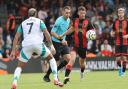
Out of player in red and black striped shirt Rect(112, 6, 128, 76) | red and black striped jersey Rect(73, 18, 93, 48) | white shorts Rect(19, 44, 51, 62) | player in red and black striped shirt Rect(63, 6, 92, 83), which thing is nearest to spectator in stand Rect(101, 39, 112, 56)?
player in red and black striped shirt Rect(112, 6, 128, 76)

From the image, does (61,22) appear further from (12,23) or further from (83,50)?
(12,23)

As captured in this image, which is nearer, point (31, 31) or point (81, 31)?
point (31, 31)

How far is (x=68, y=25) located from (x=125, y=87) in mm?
3548

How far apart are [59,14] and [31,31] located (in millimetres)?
16850

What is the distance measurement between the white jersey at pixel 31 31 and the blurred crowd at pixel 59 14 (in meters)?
13.0

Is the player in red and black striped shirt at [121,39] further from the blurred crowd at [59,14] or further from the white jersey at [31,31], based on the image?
the white jersey at [31,31]

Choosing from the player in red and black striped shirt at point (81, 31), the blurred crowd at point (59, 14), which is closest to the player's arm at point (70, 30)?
the player in red and black striped shirt at point (81, 31)

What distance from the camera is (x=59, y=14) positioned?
30859 millimetres

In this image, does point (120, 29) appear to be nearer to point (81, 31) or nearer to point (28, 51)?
point (81, 31)

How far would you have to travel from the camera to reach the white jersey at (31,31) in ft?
46.1

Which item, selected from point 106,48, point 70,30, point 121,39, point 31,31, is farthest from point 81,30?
point 106,48

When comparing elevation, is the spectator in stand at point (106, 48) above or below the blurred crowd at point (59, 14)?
below

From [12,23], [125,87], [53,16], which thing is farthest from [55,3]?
[125,87]

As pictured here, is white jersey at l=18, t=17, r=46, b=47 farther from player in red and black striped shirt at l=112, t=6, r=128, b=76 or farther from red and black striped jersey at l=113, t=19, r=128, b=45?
red and black striped jersey at l=113, t=19, r=128, b=45
